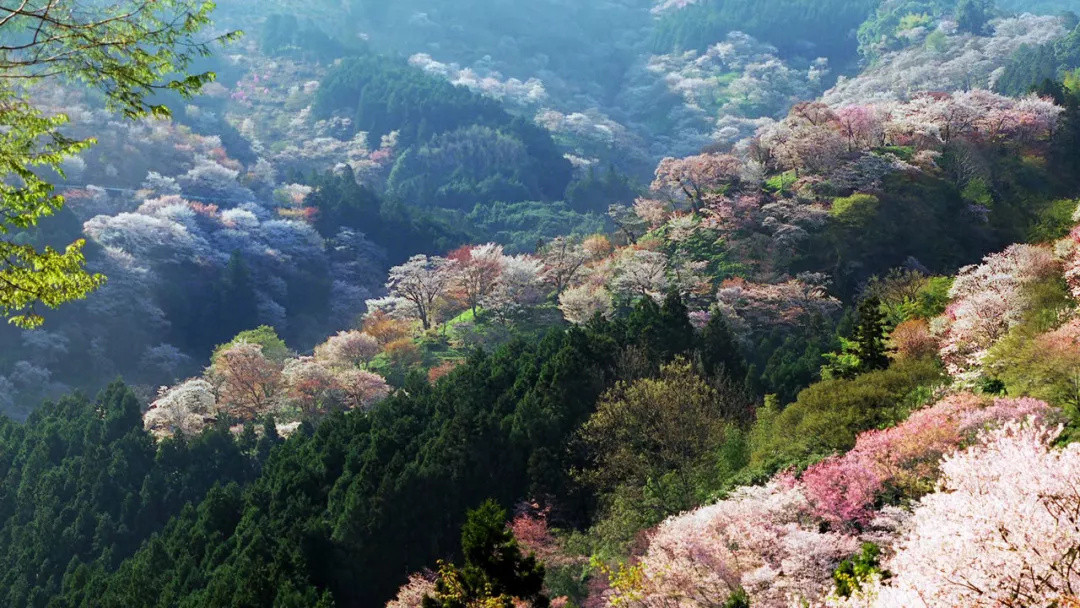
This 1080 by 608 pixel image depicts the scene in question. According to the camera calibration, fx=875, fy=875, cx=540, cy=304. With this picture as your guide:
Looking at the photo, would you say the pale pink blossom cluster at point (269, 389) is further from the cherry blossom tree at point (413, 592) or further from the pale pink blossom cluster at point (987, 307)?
the pale pink blossom cluster at point (987, 307)

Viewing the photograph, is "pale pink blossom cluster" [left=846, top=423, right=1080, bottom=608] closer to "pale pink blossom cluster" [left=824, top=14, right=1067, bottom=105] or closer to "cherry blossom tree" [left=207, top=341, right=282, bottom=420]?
"cherry blossom tree" [left=207, top=341, right=282, bottom=420]

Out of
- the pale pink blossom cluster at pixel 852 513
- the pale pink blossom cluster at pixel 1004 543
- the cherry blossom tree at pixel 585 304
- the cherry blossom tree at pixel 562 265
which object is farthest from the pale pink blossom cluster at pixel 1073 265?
the cherry blossom tree at pixel 562 265

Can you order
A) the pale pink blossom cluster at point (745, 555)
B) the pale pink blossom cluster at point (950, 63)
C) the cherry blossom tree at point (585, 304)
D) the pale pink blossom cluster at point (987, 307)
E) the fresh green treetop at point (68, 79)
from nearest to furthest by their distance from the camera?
the fresh green treetop at point (68, 79) < the pale pink blossom cluster at point (745, 555) < the pale pink blossom cluster at point (987, 307) < the cherry blossom tree at point (585, 304) < the pale pink blossom cluster at point (950, 63)

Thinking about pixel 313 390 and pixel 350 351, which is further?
pixel 350 351

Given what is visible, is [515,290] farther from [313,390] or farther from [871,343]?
[871,343]

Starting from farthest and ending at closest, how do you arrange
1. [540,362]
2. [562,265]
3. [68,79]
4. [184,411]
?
[562,265], [184,411], [540,362], [68,79]

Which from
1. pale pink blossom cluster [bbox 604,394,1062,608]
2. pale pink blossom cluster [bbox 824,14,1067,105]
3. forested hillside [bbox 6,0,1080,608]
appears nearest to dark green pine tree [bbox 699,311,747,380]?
forested hillside [bbox 6,0,1080,608]

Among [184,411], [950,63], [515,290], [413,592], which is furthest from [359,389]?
[950,63]

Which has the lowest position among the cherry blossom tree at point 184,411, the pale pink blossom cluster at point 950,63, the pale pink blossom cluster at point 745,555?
the pale pink blossom cluster at point 745,555

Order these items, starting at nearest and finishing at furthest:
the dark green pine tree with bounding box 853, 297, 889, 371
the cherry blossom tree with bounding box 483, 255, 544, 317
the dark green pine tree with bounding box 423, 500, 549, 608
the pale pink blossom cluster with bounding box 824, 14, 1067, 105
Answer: the dark green pine tree with bounding box 423, 500, 549, 608 → the dark green pine tree with bounding box 853, 297, 889, 371 → the cherry blossom tree with bounding box 483, 255, 544, 317 → the pale pink blossom cluster with bounding box 824, 14, 1067, 105
